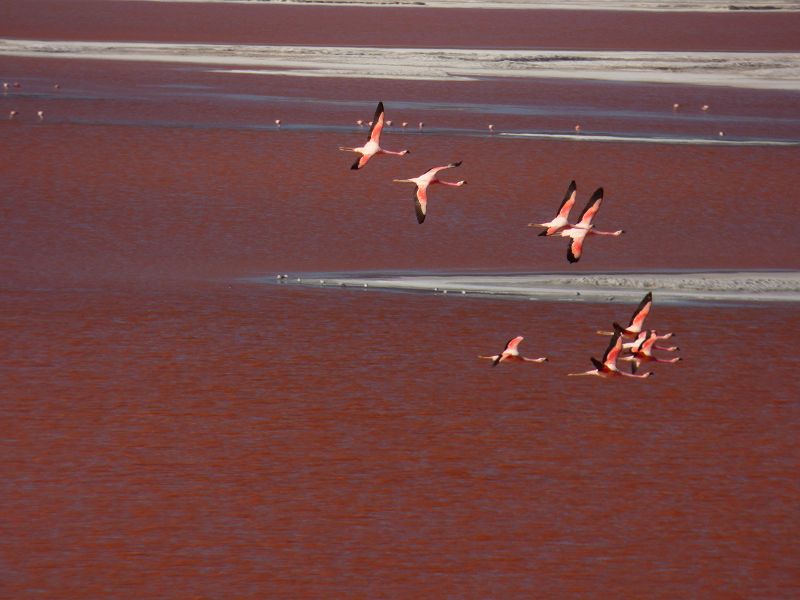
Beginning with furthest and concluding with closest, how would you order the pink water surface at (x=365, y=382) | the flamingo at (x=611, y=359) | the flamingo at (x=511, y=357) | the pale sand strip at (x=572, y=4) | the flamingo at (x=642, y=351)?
the pale sand strip at (x=572, y=4)
the flamingo at (x=511, y=357)
the flamingo at (x=642, y=351)
the flamingo at (x=611, y=359)
the pink water surface at (x=365, y=382)

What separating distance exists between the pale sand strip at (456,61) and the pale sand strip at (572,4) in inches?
505

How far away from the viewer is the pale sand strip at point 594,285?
1961 cm

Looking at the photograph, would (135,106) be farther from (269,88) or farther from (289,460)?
(289,460)

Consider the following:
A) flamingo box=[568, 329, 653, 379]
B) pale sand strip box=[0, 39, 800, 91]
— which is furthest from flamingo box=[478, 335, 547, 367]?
pale sand strip box=[0, 39, 800, 91]

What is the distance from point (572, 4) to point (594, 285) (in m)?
40.2

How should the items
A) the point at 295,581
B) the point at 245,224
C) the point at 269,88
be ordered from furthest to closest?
the point at 269,88 → the point at 245,224 → the point at 295,581

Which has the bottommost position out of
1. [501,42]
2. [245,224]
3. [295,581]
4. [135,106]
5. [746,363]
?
[295,581]

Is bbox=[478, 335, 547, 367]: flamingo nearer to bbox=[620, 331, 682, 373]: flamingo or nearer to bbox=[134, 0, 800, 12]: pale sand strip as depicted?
bbox=[620, 331, 682, 373]: flamingo

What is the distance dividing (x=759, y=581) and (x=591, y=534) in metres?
1.21

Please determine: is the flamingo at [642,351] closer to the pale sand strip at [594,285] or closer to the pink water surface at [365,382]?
the pink water surface at [365,382]

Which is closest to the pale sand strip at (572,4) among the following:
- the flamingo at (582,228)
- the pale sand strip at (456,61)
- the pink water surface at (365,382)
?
the pale sand strip at (456,61)

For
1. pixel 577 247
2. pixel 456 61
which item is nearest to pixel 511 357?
pixel 577 247

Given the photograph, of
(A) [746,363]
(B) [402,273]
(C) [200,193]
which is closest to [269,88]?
(C) [200,193]

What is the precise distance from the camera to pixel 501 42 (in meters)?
46.8
